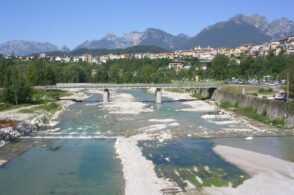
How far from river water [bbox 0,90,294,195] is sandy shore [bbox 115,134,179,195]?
1.71 ft

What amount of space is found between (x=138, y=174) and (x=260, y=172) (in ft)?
28.6

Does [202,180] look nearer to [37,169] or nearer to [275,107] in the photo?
[37,169]

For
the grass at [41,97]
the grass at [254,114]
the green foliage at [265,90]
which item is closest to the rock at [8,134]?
the grass at [254,114]

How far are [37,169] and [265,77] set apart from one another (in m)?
108

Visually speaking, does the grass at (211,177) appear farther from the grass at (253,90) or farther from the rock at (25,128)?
the grass at (253,90)

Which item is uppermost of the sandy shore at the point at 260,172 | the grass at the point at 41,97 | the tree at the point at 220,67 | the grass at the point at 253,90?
the tree at the point at 220,67

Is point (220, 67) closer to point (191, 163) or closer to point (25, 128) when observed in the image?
point (25, 128)

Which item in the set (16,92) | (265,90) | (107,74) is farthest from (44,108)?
(107,74)

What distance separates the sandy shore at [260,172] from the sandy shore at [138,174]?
312cm

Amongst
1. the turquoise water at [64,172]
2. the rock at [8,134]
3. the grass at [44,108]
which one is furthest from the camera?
the grass at [44,108]

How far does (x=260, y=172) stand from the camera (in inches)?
1308

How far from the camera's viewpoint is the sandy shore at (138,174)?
94.4 ft

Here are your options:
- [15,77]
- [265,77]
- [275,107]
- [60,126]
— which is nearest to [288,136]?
[275,107]

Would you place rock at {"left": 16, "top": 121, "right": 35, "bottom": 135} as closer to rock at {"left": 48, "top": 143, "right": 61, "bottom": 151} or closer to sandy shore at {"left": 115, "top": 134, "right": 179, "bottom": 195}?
rock at {"left": 48, "top": 143, "right": 61, "bottom": 151}
